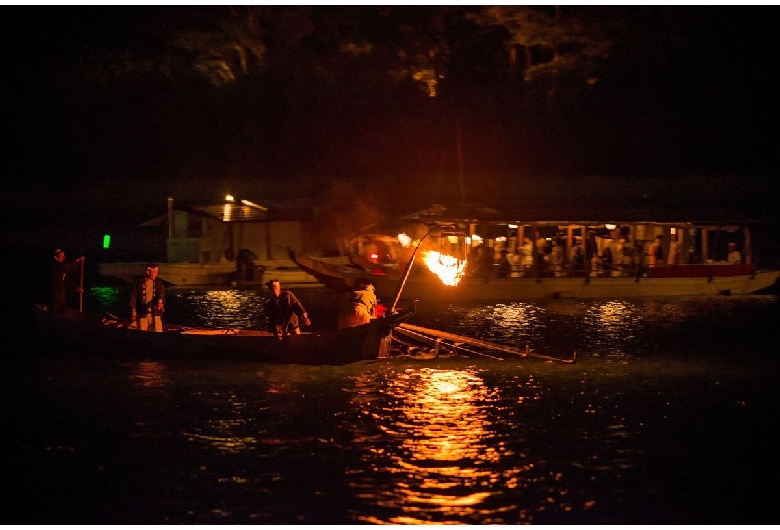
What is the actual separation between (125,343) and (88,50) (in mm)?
26946

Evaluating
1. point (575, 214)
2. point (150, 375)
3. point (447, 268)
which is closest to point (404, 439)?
point (447, 268)

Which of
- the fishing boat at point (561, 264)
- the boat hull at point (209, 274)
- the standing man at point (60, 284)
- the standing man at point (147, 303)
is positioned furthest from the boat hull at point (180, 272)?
the standing man at point (147, 303)

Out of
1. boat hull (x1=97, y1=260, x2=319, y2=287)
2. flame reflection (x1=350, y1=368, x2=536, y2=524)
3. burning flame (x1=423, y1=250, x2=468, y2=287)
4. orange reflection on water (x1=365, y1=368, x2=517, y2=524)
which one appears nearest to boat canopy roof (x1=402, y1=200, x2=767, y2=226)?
boat hull (x1=97, y1=260, x2=319, y2=287)

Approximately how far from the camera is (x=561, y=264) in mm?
33188

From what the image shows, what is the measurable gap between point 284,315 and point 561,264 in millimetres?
15676

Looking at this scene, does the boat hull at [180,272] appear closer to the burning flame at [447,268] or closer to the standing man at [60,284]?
the standing man at [60,284]

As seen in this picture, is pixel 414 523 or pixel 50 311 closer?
pixel 414 523

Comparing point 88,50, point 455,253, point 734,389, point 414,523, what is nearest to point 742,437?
point 734,389

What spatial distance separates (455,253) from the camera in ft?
111

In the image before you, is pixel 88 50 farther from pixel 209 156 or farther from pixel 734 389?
pixel 734 389

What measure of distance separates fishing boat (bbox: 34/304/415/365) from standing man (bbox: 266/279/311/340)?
0.17m

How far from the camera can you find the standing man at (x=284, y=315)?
62.6ft

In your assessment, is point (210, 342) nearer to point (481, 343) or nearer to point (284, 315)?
point (284, 315)

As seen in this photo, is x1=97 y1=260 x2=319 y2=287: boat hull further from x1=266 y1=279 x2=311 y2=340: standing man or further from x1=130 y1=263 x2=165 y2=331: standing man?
x1=266 y1=279 x2=311 y2=340: standing man
